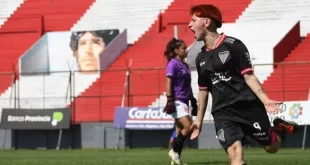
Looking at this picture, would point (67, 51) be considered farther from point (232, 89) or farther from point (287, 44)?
point (232, 89)

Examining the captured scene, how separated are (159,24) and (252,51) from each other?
20.2 feet

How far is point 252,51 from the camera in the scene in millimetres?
30578

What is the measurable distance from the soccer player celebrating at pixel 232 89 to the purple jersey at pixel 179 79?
590 centimetres


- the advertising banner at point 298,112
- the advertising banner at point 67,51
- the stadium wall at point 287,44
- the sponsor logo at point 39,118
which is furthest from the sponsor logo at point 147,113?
the advertising banner at point 67,51

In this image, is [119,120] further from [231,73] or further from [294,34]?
[231,73]

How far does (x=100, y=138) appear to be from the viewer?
91.9ft

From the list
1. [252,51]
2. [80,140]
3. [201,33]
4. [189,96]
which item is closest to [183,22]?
[252,51]

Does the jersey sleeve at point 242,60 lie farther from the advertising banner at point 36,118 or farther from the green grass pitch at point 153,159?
the advertising banner at point 36,118

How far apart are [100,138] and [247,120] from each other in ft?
64.8

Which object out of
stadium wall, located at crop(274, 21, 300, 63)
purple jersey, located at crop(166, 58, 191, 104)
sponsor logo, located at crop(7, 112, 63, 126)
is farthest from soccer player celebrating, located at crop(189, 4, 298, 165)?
stadium wall, located at crop(274, 21, 300, 63)

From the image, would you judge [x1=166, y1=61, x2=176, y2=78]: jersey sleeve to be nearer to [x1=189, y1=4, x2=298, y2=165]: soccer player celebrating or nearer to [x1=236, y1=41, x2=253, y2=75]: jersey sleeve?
[x1=189, y1=4, x2=298, y2=165]: soccer player celebrating

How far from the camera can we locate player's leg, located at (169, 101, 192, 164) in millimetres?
14227

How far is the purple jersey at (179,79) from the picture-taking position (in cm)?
1470

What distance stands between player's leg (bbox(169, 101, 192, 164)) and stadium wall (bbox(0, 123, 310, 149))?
10518 mm
